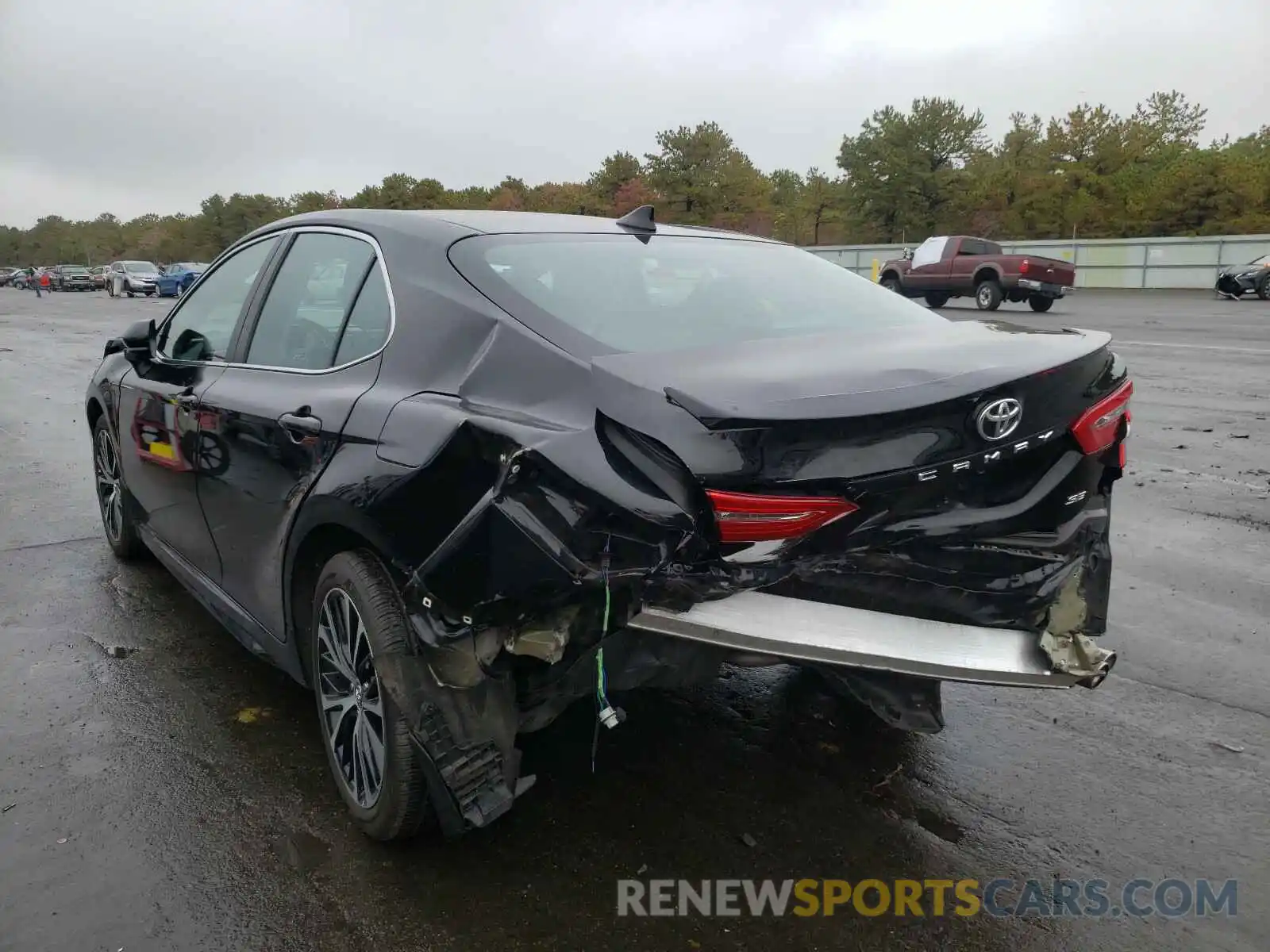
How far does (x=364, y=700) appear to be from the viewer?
2689 millimetres

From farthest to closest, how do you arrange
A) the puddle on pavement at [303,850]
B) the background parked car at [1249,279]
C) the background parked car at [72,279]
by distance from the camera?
the background parked car at [72,279] < the background parked car at [1249,279] < the puddle on pavement at [303,850]

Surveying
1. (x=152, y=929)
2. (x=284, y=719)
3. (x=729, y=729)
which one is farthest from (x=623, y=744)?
(x=152, y=929)

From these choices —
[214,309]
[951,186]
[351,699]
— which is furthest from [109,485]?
[951,186]

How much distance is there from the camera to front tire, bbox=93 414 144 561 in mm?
4773

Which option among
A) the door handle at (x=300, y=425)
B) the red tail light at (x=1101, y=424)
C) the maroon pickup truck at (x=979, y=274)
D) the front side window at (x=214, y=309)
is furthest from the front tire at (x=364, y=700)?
the maroon pickup truck at (x=979, y=274)

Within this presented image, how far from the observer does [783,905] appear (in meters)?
2.47

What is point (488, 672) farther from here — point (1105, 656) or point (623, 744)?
point (1105, 656)

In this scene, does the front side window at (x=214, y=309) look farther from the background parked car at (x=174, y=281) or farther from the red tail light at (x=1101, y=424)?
the background parked car at (x=174, y=281)

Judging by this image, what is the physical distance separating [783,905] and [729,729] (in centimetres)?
89

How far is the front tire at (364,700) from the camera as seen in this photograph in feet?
8.21

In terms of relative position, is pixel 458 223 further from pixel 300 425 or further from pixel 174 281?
pixel 174 281

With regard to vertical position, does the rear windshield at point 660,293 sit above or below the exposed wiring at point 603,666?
above

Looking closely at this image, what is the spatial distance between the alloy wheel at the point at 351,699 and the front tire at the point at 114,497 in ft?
7.82

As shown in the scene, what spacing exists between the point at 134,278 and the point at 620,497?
4843cm
